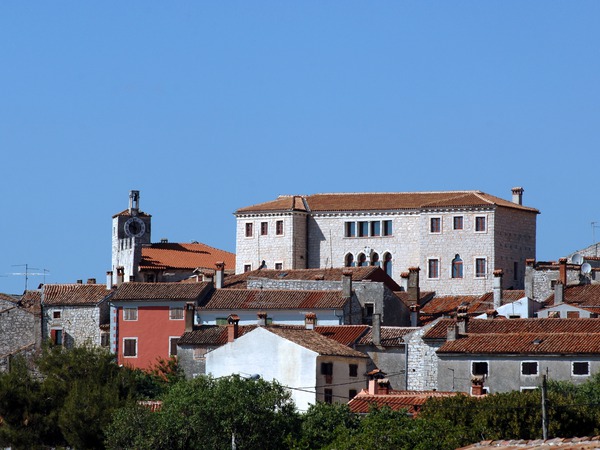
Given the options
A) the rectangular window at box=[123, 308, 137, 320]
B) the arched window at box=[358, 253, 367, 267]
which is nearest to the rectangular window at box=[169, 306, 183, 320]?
the rectangular window at box=[123, 308, 137, 320]

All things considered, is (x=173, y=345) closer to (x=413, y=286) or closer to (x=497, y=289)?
(x=413, y=286)

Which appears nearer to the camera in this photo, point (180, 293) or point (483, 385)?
point (483, 385)

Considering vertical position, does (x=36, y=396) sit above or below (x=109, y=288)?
below

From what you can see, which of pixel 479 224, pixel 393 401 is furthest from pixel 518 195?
pixel 393 401

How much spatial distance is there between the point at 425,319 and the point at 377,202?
22.4m

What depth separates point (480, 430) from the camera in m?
51.7

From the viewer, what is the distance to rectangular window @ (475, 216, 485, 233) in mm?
103688

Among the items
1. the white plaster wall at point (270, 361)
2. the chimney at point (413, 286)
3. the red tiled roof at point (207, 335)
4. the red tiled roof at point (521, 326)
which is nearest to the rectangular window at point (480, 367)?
the red tiled roof at point (521, 326)

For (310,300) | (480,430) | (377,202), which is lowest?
(480,430)

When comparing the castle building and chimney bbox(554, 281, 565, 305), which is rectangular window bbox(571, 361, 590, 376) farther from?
the castle building

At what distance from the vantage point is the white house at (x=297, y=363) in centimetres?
6669

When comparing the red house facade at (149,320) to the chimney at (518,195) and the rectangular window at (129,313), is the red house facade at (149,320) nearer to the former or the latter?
the rectangular window at (129,313)

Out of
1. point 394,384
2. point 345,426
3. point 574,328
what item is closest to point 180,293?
point 394,384

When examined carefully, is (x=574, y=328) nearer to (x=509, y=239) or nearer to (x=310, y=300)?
(x=310, y=300)
